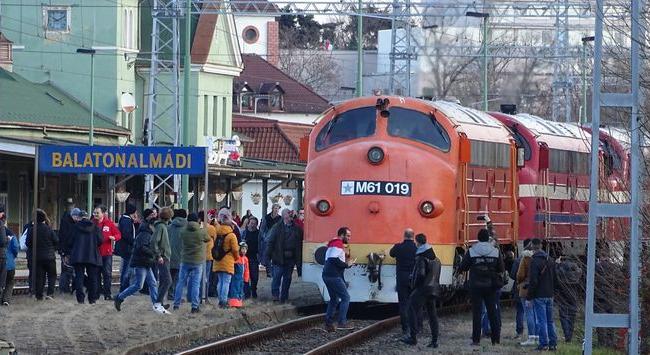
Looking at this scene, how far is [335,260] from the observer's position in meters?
24.4

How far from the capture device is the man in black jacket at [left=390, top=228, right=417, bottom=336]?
2395 centimetres

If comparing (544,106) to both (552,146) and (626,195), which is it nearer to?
(552,146)

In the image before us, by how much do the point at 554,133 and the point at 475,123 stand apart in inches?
199

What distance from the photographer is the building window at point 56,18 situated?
62.6 meters

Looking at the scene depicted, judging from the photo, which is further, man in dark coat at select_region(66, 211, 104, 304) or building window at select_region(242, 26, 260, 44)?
building window at select_region(242, 26, 260, 44)

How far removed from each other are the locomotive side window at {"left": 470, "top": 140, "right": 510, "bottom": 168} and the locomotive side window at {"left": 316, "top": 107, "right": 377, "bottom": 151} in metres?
1.97

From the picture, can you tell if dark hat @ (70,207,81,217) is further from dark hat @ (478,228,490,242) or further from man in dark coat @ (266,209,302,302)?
dark hat @ (478,228,490,242)

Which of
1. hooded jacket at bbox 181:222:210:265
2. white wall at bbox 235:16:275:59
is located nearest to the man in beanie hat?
hooded jacket at bbox 181:222:210:265

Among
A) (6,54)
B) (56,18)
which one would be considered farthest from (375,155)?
(56,18)

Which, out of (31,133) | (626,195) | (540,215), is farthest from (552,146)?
(31,133)

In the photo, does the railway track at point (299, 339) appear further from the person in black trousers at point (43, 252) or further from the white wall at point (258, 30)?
the white wall at point (258, 30)

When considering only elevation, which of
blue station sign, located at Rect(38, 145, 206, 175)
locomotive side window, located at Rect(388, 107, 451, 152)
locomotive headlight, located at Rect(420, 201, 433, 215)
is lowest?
locomotive headlight, located at Rect(420, 201, 433, 215)

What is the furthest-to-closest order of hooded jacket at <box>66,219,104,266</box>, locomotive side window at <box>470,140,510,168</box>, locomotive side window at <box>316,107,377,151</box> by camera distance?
1. locomotive side window at <box>470,140,510,168</box>
2. hooded jacket at <box>66,219,104,266</box>
3. locomotive side window at <box>316,107,377,151</box>

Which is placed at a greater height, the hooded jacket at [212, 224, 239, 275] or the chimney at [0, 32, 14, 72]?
the chimney at [0, 32, 14, 72]
